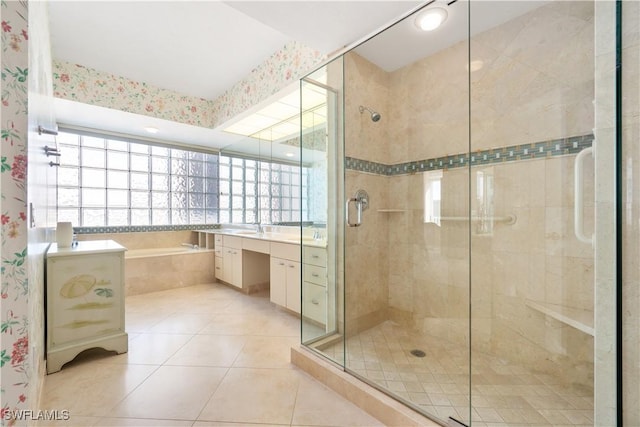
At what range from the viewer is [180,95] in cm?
374

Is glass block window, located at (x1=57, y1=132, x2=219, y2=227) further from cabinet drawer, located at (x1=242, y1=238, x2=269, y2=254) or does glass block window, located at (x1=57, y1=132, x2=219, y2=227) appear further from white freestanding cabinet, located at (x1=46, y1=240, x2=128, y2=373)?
white freestanding cabinet, located at (x1=46, y1=240, x2=128, y2=373)

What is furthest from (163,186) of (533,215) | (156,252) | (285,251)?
(533,215)

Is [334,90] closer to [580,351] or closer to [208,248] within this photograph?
[580,351]

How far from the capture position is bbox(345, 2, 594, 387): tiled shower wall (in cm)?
164

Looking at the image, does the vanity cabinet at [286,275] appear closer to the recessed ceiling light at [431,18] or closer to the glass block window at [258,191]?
the glass block window at [258,191]

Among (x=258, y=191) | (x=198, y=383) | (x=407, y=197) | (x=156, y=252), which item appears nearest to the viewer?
(x=198, y=383)

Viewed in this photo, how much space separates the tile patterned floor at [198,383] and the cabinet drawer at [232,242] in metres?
1.19

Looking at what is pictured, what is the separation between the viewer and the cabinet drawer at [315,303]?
2189mm

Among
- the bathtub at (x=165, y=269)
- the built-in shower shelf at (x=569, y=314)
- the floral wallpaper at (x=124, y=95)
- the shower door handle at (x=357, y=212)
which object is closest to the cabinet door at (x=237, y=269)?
the bathtub at (x=165, y=269)

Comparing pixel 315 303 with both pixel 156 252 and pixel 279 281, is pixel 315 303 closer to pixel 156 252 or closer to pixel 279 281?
pixel 279 281

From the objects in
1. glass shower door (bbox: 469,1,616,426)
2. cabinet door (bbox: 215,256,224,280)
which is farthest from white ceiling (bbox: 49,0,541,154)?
cabinet door (bbox: 215,256,224,280)

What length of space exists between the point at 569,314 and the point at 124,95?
189 inches

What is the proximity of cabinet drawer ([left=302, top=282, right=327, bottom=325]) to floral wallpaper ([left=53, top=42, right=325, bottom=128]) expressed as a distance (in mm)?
2021

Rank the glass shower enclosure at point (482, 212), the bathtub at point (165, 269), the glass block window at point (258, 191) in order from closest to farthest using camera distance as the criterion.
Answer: the glass shower enclosure at point (482, 212) < the bathtub at point (165, 269) < the glass block window at point (258, 191)
